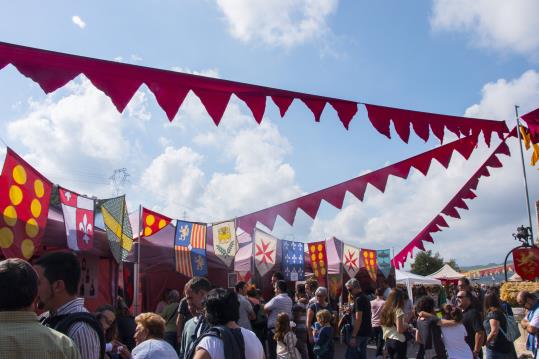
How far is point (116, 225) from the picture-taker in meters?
8.15

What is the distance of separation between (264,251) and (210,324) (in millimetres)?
9152

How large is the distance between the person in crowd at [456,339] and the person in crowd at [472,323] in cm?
51

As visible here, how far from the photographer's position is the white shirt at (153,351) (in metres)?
3.39

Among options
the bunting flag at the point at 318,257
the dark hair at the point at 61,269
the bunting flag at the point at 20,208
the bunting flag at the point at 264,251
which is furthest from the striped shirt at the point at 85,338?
the bunting flag at the point at 318,257

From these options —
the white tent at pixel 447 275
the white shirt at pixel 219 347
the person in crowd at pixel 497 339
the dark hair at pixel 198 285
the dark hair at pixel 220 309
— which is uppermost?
the dark hair at pixel 198 285

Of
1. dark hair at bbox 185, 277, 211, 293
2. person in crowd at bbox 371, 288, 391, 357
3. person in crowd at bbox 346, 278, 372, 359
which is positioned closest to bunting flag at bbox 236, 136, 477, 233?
person in crowd at bbox 346, 278, 372, 359

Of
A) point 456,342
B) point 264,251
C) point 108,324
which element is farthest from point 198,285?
point 264,251

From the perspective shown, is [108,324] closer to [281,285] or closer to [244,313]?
[244,313]

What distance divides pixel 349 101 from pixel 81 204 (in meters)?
4.74

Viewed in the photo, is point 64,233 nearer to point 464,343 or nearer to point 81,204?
point 81,204

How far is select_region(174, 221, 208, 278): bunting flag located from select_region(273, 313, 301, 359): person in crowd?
3919 millimetres

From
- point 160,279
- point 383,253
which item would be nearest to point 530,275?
point 383,253

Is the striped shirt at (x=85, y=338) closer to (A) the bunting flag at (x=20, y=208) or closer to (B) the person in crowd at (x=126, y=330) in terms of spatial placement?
(B) the person in crowd at (x=126, y=330)

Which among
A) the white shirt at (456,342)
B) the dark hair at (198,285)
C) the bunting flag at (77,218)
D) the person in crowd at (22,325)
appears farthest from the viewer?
Result: the bunting flag at (77,218)
